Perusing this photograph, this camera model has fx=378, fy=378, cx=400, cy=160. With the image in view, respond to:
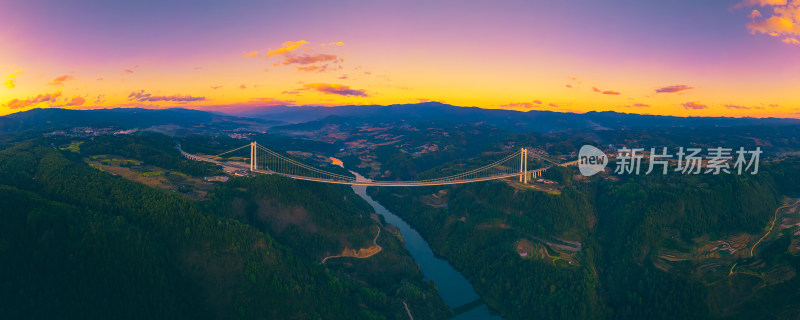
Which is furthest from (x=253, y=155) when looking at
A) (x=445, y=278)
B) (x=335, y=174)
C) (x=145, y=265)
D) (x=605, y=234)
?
(x=605, y=234)

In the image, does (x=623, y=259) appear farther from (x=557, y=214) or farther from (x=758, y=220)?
(x=758, y=220)

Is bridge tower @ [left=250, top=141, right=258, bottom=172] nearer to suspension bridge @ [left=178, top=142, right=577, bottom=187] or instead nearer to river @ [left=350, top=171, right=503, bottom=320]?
suspension bridge @ [left=178, top=142, right=577, bottom=187]

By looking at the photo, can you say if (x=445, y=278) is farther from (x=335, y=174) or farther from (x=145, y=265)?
(x=145, y=265)

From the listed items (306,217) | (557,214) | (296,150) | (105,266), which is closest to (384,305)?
(306,217)

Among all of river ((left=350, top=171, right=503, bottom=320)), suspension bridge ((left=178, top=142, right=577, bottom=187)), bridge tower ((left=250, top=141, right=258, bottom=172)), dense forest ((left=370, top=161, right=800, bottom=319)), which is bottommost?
river ((left=350, top=171, right=503, bottom=320))

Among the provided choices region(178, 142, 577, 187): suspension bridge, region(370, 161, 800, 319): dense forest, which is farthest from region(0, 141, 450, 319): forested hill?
region(178, 142, 577, 187): suspension bridge
